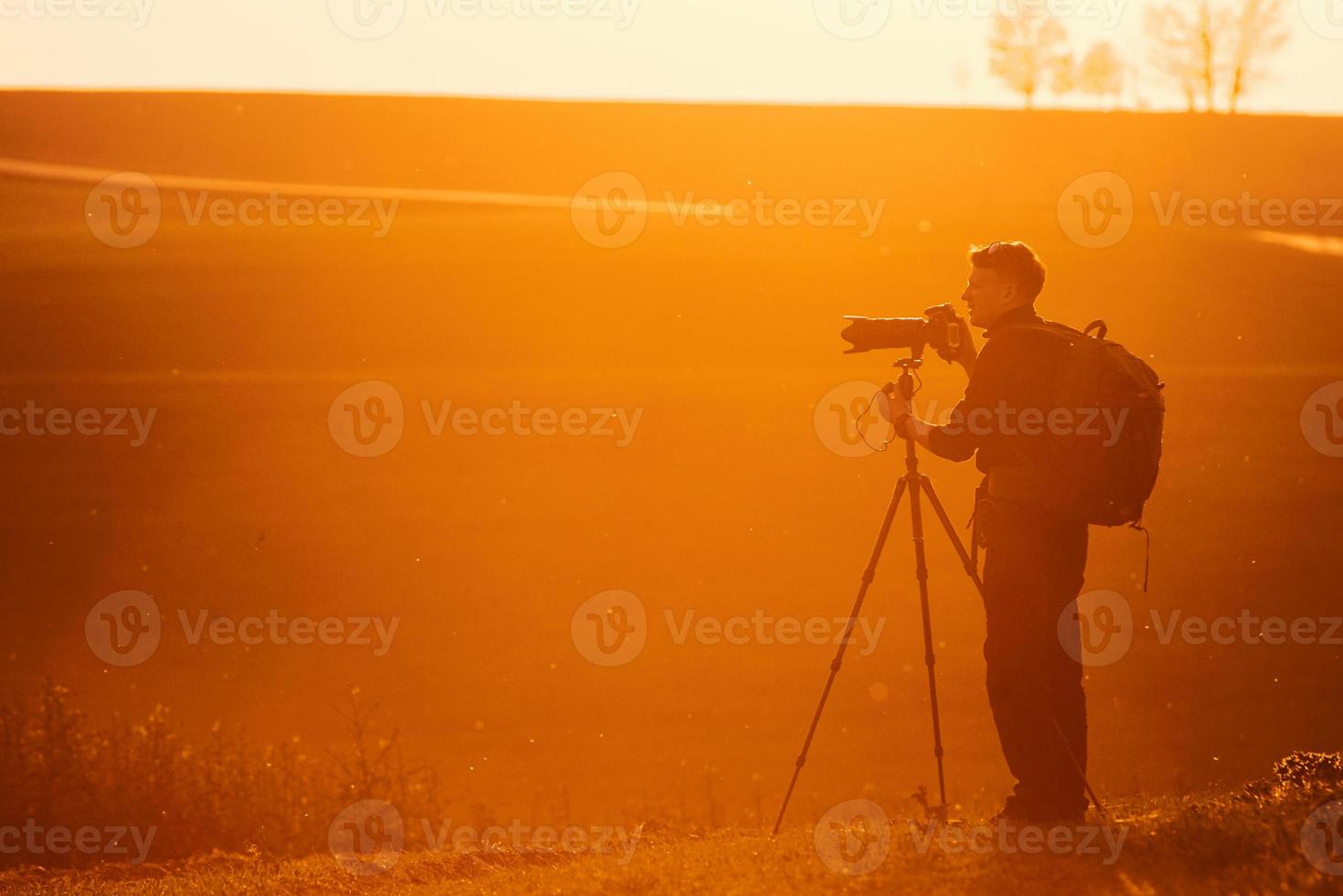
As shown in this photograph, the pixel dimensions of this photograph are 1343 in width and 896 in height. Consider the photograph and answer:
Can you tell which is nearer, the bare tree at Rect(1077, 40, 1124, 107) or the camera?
the camera

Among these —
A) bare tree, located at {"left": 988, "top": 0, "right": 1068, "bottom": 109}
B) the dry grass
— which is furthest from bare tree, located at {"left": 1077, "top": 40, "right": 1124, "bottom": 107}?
the dry grass

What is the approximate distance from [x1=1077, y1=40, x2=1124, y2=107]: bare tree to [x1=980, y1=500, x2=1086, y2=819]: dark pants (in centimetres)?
5961

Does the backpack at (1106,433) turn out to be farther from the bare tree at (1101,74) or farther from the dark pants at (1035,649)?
the bare tree at (1101,74)

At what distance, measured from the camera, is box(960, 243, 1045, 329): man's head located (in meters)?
5.20

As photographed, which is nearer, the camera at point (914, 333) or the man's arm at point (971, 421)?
the man's arm at point (971, 421)

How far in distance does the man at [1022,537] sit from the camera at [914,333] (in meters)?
0.22

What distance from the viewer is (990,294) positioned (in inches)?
205

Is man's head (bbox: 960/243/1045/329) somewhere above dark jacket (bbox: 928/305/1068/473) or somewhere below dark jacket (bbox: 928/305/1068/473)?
above

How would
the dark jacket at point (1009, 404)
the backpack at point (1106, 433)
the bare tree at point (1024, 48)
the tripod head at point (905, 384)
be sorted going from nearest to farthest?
the backpack at point (1106, 433) → the dark jacket at point (1009, 404) → the tripod head at point (905, 384) → the bare tree at point (1024, 48)

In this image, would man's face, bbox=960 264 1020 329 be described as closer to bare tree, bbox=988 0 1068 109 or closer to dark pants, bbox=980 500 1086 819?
dark pants, bbox=980 500 1086 819

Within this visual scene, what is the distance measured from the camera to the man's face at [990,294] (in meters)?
5.20

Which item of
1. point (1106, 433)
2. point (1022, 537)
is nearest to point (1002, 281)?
point (1106, 433)

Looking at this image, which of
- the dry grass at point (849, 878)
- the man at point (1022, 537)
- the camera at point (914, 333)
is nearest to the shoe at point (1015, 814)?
the man at point (1022, 537)

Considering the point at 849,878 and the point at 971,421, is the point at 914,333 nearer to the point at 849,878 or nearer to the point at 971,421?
the point at 971,421
